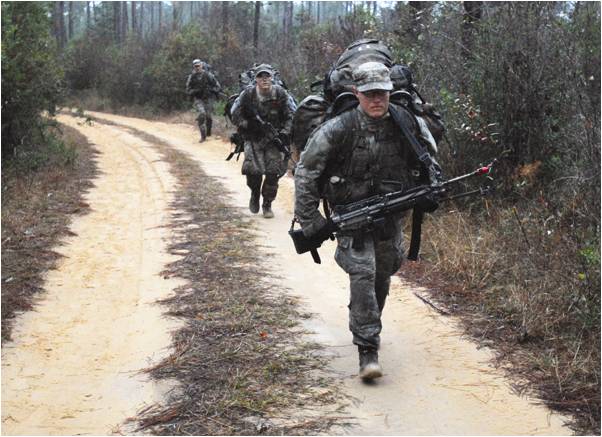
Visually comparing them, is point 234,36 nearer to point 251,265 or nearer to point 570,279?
point 251,265

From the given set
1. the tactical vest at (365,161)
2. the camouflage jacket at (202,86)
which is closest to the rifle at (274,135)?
the tactical vest at (365,161)

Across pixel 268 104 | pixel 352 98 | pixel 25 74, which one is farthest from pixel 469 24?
pixel 25 74

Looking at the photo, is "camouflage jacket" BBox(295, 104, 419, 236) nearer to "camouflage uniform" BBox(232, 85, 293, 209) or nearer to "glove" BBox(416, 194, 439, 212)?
"glove" BBox(416, 194, 439, 212)

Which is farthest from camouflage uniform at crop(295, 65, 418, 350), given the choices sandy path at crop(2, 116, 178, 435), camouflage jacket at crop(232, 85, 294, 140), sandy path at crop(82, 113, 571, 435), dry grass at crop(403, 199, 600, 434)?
camouflage jacket at crop(232, 85, 294, 140)

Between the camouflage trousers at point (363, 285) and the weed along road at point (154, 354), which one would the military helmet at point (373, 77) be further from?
the weed along road at point (154, 354)

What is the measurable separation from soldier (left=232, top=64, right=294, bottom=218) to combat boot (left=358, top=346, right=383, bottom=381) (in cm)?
504

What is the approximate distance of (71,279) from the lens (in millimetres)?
7160

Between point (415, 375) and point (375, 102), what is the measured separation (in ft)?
5.76

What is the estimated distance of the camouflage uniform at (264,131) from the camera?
934cm

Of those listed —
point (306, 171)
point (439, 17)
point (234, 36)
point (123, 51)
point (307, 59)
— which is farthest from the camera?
point (123, 51)

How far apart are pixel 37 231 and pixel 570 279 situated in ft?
20.3

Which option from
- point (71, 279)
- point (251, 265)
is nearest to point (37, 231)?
point (71, 279)

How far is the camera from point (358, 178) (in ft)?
15.4

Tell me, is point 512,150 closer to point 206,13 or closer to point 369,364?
point 369,364
